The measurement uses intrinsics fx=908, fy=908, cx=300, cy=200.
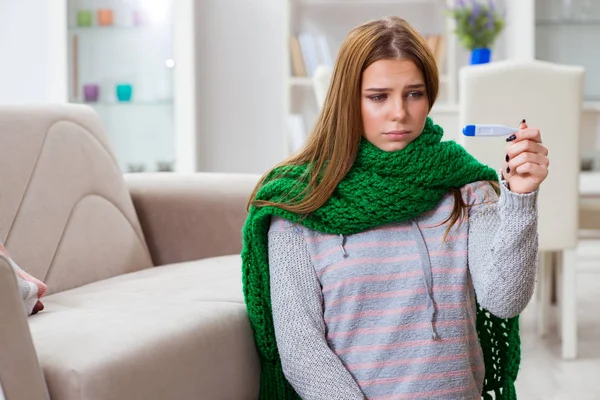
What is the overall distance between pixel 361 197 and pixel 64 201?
76cm

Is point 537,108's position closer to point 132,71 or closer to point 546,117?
point 546,117

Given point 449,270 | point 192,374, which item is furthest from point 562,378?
point 192,374

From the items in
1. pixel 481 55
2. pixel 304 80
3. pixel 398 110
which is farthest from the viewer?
pixel 304 80

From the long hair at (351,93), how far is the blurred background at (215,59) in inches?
97.0

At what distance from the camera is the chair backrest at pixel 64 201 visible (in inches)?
69.3

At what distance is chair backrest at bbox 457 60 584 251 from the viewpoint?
8.27 feet

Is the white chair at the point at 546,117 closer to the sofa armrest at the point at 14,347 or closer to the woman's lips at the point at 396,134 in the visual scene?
the woman's lips at the point at 396,134

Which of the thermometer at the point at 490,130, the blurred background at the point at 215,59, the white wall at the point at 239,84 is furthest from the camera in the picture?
the white wall at the point at 239,84

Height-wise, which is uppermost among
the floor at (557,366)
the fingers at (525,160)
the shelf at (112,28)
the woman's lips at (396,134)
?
the shelf at (112,28)

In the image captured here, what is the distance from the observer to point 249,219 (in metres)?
1.46

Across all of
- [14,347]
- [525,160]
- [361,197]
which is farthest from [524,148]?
[14,347]

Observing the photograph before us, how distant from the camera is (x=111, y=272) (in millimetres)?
1947

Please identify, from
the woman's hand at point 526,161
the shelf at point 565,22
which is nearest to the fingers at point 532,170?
the woman's hand at point 526,161

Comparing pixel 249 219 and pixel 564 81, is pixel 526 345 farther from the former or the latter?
pixel 249 219
